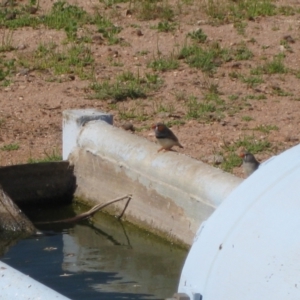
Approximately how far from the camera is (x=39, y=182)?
26.6 feet

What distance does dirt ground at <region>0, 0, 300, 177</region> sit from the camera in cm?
957

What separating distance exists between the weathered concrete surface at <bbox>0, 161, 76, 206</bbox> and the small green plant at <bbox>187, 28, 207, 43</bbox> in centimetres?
493

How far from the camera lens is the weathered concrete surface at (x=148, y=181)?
6.86 meters

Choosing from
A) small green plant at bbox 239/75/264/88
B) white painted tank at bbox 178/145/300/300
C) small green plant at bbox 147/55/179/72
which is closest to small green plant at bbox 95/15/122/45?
small green plant at bbox 147/55/179/72

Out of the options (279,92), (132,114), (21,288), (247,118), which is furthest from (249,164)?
(21,288)

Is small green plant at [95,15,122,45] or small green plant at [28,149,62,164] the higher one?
small green plant at [95,15,122,45]

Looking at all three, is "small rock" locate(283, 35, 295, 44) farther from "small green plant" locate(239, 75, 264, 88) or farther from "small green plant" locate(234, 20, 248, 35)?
"small green plant" locate(239, 75, 264, 88)

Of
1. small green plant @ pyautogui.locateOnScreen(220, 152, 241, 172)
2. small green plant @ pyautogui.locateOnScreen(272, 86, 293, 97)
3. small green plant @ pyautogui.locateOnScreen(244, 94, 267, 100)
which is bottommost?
small green plant @ pyautogui.locateOnScreen(220, 152, 241, 172)

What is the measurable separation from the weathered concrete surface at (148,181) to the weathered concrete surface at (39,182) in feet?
0.35

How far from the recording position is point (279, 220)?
2.57m

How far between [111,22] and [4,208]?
645 cm

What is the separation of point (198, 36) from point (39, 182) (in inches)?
208

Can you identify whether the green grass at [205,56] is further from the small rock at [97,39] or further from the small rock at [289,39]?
the small rock at [97,39]

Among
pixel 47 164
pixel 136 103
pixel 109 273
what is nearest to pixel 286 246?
pixel 109 273
